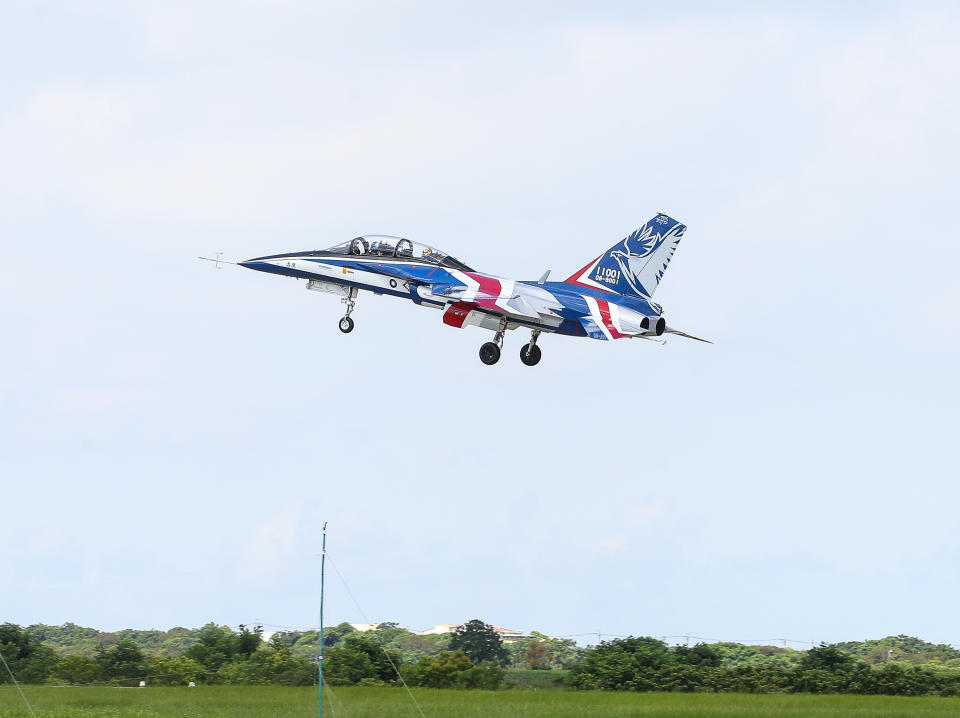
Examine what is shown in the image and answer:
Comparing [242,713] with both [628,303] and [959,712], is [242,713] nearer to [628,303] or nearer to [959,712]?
[628,303]

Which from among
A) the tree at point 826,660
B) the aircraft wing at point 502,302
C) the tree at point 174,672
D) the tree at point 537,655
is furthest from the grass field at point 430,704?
the aircraft wing at point 502,302

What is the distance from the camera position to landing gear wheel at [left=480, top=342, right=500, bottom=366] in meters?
47.5

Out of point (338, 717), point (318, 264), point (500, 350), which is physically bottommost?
point (338, 717)

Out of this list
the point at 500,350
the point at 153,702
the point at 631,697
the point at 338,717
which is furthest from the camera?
the point at 500,350

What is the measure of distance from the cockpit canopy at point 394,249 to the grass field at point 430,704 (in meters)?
15.0

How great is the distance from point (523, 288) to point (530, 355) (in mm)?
2664

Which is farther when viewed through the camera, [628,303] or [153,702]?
[628,303]

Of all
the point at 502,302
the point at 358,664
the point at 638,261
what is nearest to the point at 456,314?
Result: the point at 502,302

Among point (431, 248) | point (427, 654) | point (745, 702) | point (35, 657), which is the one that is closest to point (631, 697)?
point (745, 702)

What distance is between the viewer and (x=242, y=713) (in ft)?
128

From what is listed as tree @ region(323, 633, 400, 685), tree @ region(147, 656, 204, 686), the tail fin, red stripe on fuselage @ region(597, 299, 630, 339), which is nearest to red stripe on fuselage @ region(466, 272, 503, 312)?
the tail fin

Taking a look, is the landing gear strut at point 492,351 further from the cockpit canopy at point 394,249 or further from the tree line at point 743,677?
the tree line at point 743,677

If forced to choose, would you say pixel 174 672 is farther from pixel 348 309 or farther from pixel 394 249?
pixel 394 249

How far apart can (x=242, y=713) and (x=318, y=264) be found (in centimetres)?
1748
